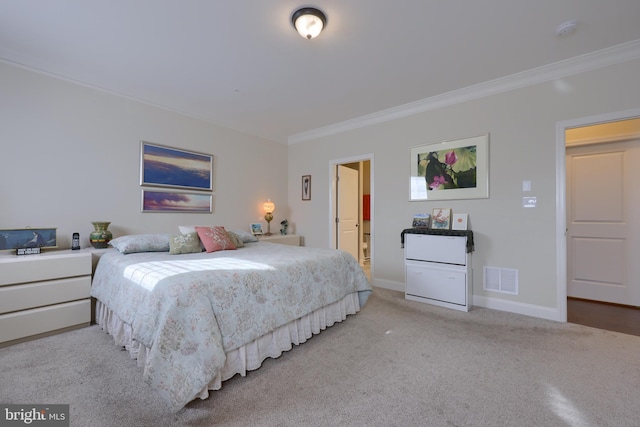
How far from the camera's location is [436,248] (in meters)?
3.19

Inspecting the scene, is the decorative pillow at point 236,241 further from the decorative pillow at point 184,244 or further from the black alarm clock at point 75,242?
the black alarm clock at point 75,242

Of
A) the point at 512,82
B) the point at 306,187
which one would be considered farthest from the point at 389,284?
the point at 512,82

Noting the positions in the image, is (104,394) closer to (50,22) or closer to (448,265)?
(50,22)

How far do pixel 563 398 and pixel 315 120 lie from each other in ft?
13.2

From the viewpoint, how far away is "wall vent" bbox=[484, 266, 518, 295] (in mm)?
2969

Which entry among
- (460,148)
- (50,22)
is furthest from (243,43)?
(460,148)

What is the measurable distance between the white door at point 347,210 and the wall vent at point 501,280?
7.43 ft

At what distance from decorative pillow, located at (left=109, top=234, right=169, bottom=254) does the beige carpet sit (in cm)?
77

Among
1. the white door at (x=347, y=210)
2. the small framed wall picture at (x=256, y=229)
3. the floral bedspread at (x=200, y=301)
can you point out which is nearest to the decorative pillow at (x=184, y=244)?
the floral bedspread at (x=200, y=301)

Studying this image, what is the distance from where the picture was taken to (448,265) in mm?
3100

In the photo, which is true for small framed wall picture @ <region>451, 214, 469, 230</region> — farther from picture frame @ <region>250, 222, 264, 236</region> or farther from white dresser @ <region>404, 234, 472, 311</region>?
picture frame @ <region>250, 222, 264, 236</region>

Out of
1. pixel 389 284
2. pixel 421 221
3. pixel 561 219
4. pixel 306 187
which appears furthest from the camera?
pixel 306 187

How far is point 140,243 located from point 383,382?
255cm

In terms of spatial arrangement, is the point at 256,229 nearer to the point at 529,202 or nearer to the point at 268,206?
the point at 268,206
